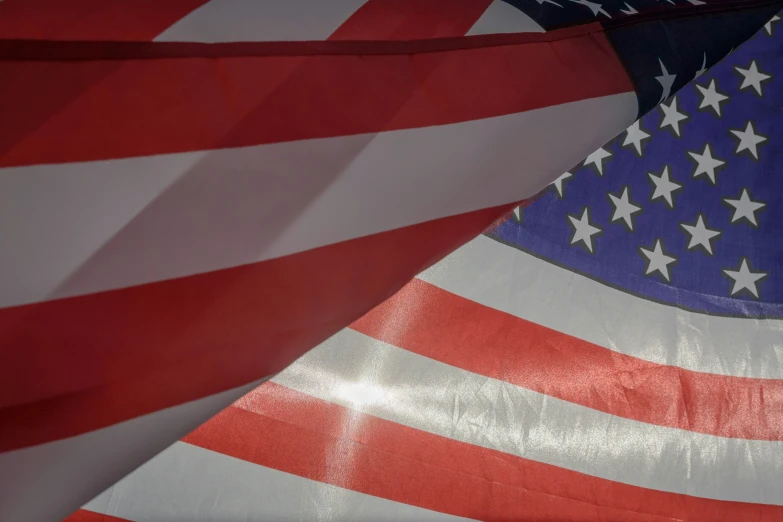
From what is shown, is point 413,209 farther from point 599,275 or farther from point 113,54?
point 599,275

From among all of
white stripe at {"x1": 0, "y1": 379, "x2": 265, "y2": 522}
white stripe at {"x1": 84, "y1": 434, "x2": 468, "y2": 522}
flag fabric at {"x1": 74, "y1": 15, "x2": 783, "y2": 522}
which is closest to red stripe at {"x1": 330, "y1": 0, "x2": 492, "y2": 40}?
white stripe at {"x1": 0, "y1": 379, "x2": 265, "y2": 522}

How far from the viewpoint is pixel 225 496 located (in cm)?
106

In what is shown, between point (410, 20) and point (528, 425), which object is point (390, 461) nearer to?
point (528, 425)

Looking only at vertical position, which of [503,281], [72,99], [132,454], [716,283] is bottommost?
[132,454]

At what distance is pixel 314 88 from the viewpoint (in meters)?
0.64

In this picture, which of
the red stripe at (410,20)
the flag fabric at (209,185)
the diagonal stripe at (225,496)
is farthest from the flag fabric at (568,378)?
the red stripe at (410,20)

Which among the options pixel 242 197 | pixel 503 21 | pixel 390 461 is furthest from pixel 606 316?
pixel 242 197

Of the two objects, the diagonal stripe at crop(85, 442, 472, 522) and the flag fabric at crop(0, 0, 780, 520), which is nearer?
the flag fabric at crop(0, 0, 780, 520)

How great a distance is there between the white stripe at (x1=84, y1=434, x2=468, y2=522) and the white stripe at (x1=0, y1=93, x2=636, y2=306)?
1.83ft

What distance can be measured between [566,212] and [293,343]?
2.74 feet

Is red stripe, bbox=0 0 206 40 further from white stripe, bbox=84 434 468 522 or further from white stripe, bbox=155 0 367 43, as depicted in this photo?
white stripe, bbox=84 434 468 522

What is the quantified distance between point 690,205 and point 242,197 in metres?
1.18

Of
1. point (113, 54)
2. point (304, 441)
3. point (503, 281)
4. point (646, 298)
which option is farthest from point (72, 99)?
point (646, 298)

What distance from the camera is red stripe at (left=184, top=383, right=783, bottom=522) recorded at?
3.61 ft
